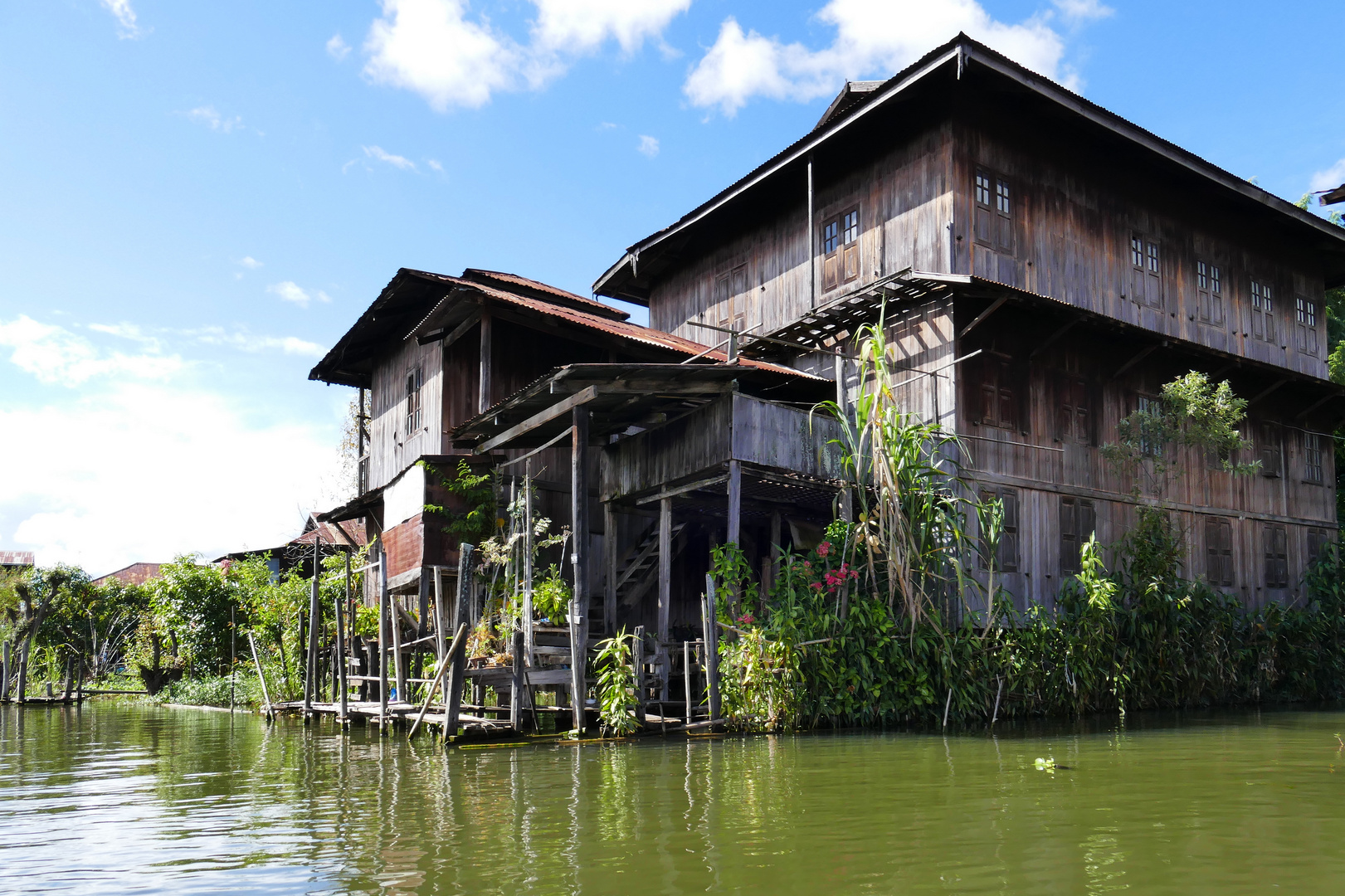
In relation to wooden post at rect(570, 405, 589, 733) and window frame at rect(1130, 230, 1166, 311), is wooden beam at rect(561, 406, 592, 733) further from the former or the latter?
window frame at rect(1130, 230, 1166, 311)

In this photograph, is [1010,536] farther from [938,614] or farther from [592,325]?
[592,325]

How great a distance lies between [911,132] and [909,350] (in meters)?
3.60

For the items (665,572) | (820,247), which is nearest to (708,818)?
(665,572)

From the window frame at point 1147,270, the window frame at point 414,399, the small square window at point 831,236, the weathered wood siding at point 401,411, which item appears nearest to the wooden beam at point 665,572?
the weathered wood siding at point 401,411

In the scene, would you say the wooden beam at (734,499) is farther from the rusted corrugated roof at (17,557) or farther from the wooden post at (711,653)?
the rusted corrugated roof at (17,557)

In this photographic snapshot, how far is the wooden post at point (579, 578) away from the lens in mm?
13086

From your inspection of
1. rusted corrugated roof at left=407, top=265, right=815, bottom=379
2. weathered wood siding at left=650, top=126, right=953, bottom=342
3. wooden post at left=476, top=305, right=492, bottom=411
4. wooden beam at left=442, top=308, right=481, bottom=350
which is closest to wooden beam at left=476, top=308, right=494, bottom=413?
wooden post at left=476, top=305, right=492, bottom=411

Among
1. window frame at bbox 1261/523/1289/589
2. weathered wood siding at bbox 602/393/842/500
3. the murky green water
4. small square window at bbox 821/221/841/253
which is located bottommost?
the murky green water

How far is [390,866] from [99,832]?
2912mm

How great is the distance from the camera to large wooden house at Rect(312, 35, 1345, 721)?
637 inches

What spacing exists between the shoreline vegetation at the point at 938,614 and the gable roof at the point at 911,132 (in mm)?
3400

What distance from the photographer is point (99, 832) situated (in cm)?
778

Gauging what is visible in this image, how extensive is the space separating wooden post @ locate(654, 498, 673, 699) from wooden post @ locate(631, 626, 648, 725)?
0.64 m

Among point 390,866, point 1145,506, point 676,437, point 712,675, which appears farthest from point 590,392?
point 1145,506
